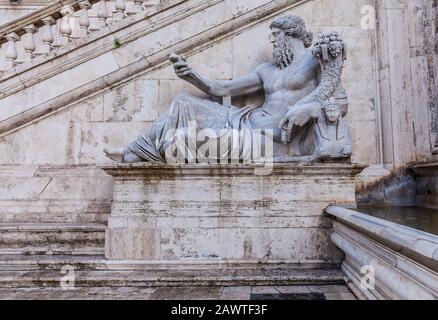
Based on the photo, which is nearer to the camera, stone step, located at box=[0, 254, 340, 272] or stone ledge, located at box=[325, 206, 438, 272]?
stone ledge, located at box=[325, 206, 438, 272]

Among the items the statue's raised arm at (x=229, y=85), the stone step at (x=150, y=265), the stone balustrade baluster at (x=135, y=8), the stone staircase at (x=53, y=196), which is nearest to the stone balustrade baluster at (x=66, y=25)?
the stone balustrade baluster at (x=135, y=8)

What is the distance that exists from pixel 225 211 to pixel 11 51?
4.28 meters

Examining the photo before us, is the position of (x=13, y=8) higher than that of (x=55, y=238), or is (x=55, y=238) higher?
(x=13, y=8)

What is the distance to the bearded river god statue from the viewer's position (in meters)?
4.05

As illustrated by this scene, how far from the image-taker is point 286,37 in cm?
462

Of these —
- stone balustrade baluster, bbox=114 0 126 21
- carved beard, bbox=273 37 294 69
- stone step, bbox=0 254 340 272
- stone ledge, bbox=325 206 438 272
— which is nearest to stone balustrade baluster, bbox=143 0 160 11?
stone balustrade baluster, bbox=114 0 126 21

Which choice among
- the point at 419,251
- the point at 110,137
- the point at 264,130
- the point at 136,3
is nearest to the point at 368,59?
the point at 264,130

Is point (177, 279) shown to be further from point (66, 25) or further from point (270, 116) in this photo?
point (66, 25)

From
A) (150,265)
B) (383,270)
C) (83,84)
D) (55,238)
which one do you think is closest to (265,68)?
(83,84)

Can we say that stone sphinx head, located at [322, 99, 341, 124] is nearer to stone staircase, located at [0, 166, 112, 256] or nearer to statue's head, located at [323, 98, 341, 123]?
statue's head, located at [323, 98, 341, 123]

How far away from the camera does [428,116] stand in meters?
5.36

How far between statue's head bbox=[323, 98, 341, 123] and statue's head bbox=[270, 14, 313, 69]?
0.85 m

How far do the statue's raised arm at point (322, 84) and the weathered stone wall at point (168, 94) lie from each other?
1047 mm

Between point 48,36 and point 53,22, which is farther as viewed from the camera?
point 53,22
